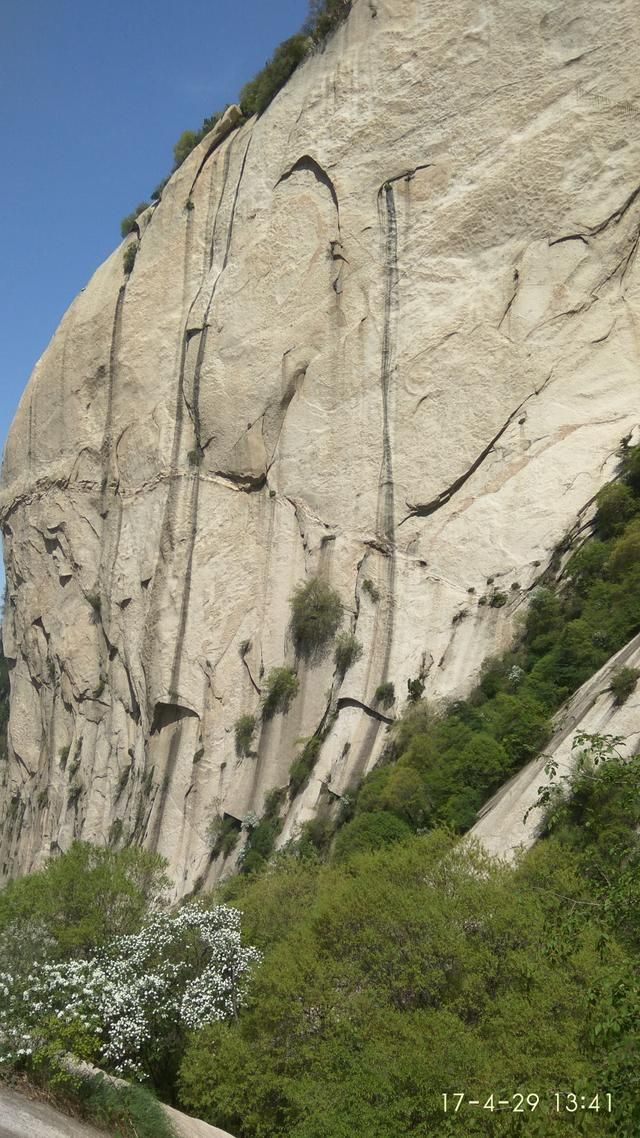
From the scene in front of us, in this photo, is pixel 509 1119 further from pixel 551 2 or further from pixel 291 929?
pixel 551 2

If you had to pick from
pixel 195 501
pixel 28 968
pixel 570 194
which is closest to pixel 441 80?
pixel 570 194

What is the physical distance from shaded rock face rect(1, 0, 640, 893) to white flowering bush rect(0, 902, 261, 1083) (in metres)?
8.83

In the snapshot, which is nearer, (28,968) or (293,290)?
(28,968)

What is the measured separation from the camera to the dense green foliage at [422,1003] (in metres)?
11.1

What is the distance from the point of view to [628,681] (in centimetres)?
1762

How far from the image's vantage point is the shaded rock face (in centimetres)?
2628

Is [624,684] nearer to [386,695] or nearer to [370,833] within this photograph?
[370,833]

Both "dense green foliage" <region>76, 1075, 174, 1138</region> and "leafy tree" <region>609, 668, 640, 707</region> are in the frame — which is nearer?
"dense green foliage" <region>76, 1075, 174, 1138</region>

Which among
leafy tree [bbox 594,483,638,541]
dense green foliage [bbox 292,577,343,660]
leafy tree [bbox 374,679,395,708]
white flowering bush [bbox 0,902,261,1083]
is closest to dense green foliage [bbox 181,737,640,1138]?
white flowering bush [bbox 0,902,261,1083]

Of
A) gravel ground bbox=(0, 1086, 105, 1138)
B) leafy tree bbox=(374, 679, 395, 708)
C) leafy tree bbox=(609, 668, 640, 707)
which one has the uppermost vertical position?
leafy tree bbox=(374, 679, 395, 708)

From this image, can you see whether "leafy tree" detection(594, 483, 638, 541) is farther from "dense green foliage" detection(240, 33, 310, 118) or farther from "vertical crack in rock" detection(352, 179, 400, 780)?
"dense green foliage" detection(240, 33, 310, 118)

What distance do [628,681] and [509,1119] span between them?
334 inches

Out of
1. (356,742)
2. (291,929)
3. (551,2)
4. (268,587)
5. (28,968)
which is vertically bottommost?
(28,968)

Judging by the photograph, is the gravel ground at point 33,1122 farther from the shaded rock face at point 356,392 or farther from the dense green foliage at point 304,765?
the dense green foliage at point 304,765
